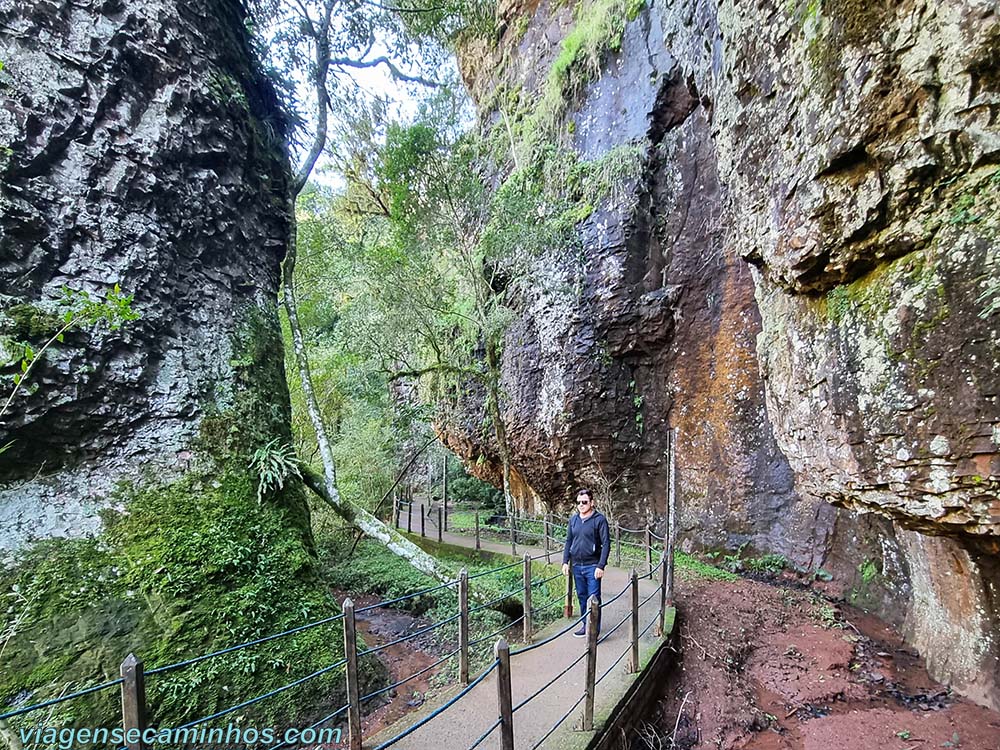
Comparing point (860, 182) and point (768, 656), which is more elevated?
point (860, 182)

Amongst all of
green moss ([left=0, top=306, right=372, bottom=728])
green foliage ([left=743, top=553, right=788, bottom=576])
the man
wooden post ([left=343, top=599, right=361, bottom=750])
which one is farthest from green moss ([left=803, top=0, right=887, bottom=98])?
green foliage ([left=743, top=553, right=788, bottom=576])

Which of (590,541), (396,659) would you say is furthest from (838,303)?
(396,659)

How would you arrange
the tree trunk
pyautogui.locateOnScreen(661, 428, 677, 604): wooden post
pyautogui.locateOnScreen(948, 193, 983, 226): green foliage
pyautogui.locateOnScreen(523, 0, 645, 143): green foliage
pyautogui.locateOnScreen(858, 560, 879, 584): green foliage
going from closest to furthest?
1. pyautogui.locateOnScreen(948, 193, 983, 226): green foliage
2. pyautogui.locateOnScreen(661, 428, 677, 604): wooden post
3. pyautogui.locateOnScreen(858, 560, 879, 584): green foliage
4. pyautogui.locateOnScreen(523, 0, 645, 143): green foliage
5. the tree trunk

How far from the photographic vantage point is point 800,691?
5.18 meters

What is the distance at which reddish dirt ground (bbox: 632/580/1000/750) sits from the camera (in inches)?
174

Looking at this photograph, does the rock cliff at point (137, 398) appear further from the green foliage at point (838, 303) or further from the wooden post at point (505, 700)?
the green foliage at point (838, 303)

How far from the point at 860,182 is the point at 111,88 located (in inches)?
304

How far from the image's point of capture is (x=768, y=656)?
19.1 ft

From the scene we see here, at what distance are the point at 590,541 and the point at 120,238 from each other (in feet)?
19.8

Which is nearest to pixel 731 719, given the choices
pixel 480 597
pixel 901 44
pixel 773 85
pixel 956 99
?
pixel 480 597

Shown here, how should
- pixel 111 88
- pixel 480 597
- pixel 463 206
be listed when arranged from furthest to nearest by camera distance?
pixel 463 206 < pixel 480 597 < pixel 111 88

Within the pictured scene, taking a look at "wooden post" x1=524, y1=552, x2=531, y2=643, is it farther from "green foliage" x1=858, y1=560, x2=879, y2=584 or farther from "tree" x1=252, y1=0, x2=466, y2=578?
"green foliage" x1=858, y1=560, x2=879, y2=584

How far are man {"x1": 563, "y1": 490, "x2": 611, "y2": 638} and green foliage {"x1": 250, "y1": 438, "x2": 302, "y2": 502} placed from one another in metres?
3.35

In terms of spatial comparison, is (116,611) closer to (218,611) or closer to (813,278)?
(218,611)
